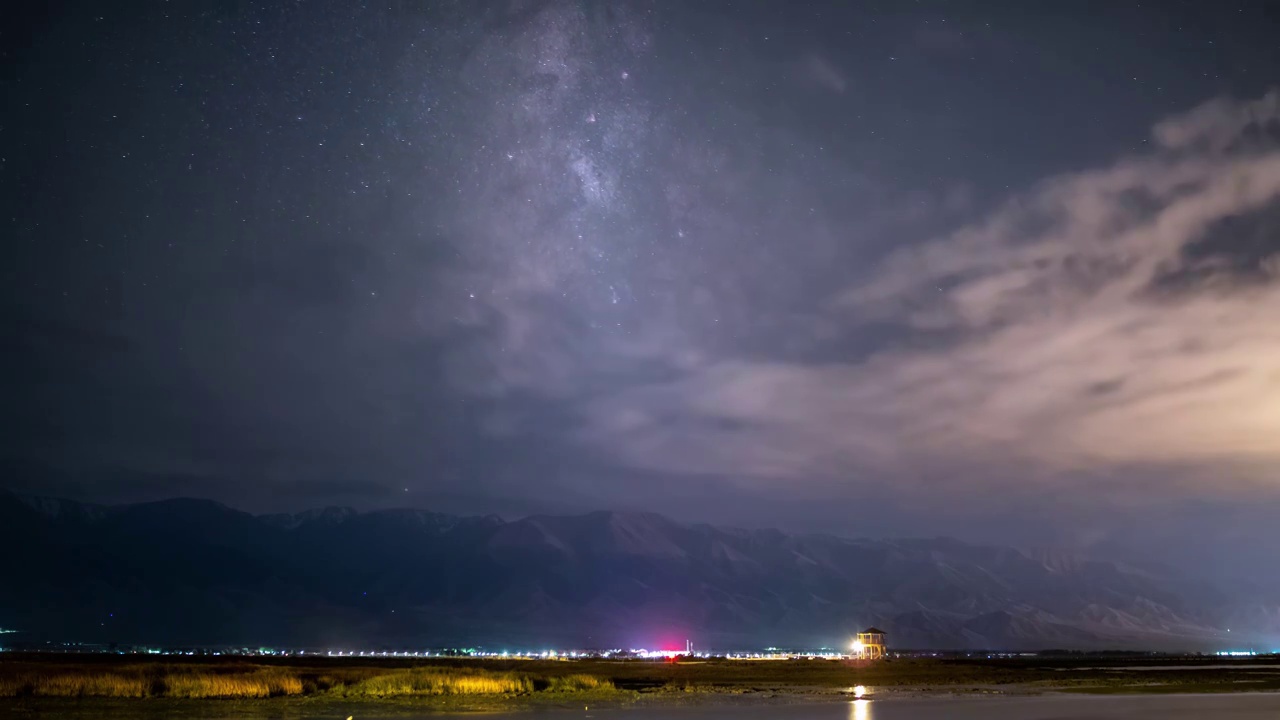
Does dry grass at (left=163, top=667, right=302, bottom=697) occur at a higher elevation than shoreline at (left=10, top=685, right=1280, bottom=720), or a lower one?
higher

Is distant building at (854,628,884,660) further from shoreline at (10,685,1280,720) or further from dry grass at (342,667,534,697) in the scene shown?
dry grass at (342,667,534,697)

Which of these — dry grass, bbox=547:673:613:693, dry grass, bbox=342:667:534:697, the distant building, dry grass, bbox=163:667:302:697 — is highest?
dry grass, bbox=163:667:302:697

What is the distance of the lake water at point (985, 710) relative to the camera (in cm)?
4372

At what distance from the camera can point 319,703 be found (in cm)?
4719

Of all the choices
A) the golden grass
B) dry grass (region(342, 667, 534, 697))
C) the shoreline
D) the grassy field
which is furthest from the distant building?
dry grass (region(342, 667, 534, 697))

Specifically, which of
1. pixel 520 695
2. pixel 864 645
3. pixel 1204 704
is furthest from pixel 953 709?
pixel 864 645

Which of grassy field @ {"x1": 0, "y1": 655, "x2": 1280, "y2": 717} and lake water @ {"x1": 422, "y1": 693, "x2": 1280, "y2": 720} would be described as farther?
grassy field @ {"x1": 0, "y1": 655, "x2": 1280, "y2": 717}

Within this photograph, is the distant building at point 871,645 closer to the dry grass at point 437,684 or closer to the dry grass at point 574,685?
the dry grass at point 574,685

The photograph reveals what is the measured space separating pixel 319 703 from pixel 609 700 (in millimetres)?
15265

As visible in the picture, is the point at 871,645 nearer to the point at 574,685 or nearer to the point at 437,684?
the point at 574,685

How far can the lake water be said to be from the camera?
4372 cm

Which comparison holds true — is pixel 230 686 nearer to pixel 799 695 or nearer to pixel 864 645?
pixel 799 695

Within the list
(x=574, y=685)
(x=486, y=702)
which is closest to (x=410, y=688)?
(x=486, y=702)

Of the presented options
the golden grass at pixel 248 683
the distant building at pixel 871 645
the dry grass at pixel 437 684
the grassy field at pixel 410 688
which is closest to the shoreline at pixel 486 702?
the grassy field at pixel 410 688
